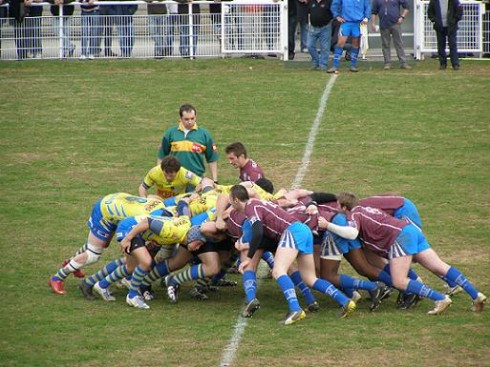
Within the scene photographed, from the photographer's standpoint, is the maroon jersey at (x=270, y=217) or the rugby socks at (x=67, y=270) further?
the rugby socks at (x=67, y=270)

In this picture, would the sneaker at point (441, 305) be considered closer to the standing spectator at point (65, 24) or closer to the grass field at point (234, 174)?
the grass field at point (234, 174)

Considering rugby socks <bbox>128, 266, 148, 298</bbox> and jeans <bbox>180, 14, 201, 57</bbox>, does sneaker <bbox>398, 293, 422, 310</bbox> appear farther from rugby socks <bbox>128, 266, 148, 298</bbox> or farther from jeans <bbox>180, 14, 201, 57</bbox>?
jeans <bbox>180, 14, 201, 57</bbox>

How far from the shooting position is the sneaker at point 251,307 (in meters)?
12.8

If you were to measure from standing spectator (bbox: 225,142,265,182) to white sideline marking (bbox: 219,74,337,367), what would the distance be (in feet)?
3.66

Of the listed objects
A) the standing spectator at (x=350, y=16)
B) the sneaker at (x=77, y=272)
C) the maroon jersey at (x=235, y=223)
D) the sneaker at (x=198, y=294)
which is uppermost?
the standing spectator at (x=350, y=16)

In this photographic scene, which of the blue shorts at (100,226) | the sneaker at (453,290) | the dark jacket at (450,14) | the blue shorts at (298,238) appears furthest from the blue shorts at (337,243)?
the dark jacket at (450,14)

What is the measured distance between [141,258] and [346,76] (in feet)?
44.8

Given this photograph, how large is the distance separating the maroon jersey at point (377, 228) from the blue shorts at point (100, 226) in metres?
2.82

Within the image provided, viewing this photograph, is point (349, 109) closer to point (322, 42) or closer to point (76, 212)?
point (322, 42)

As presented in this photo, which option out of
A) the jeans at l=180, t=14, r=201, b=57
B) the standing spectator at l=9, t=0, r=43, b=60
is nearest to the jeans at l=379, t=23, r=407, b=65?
the jeans at l=180, t=14, r=201, b=57

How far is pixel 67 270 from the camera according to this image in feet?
45.9

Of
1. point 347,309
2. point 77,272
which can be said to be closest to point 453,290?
point 347,309

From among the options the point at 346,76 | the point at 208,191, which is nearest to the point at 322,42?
the point at 346,76

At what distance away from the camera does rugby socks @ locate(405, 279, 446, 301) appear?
12.7m
